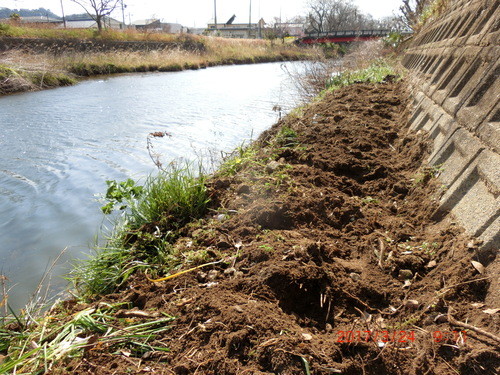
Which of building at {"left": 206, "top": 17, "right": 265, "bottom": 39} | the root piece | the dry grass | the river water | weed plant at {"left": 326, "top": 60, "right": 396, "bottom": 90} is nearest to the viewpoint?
the root piece

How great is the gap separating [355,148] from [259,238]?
219 cm

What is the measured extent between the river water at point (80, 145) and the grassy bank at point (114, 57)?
54.5 inches

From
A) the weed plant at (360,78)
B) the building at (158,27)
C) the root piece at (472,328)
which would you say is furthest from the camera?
the building at (158,27)

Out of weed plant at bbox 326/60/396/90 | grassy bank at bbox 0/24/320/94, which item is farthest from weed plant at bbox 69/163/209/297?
grassy bank at bbox 0/24/320/94

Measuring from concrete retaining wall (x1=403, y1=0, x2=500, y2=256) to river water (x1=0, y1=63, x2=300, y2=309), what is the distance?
297 cm

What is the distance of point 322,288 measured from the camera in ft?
7.24

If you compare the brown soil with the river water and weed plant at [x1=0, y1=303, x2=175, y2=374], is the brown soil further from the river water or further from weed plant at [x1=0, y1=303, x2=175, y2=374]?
the river water

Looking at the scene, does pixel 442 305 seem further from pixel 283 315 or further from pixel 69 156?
pixel 69 156

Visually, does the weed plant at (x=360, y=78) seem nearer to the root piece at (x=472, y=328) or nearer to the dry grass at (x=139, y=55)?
the dry grass at (x=139, y=55)

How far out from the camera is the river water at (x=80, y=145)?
164 inches

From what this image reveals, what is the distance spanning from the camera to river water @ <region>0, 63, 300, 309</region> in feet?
13.7

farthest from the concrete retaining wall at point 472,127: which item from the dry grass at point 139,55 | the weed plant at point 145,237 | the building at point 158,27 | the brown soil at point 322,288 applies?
the building at point 158,27

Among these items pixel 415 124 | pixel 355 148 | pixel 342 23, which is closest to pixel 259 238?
pixel 355 148

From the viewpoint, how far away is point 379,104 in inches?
245
